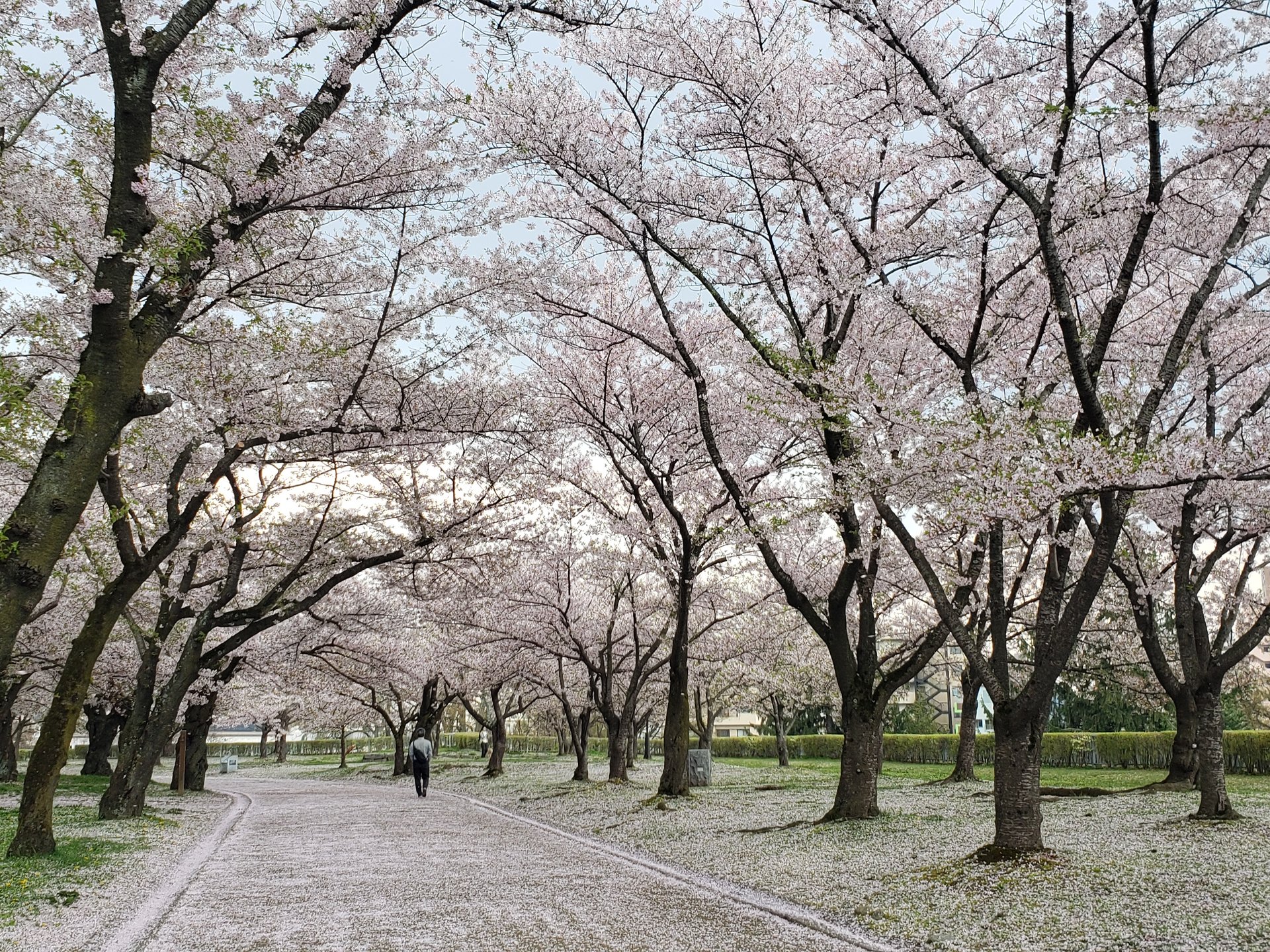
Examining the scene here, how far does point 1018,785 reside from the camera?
26.7 ft

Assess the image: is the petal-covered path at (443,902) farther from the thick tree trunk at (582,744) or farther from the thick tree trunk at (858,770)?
the thick tree trunk at (582,744)

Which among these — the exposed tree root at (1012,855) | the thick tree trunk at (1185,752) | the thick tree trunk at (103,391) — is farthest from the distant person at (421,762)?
the thick tree trunk at (103,391)

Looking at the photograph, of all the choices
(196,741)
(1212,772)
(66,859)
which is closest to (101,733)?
(196,741)

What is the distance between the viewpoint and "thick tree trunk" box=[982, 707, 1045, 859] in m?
7.99

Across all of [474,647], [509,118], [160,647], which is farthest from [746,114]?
[474,647]

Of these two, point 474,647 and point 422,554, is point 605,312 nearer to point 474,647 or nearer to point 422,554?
point 422,554

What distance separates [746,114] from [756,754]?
45.6 meters

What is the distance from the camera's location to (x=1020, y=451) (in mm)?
7152

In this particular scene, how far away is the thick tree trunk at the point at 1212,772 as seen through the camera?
10.2m

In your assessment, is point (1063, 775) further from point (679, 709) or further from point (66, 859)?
point (66, 859)

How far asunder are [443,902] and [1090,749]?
30.6 m

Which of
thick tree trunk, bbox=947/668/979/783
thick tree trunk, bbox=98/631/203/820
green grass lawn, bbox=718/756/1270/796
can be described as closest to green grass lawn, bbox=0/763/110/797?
thick tree trunk, bbox=98/631/203/820

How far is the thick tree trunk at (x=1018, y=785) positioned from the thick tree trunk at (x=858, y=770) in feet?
11.7

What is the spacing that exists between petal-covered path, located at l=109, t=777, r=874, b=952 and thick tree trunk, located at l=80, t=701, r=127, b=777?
20.9 metres
